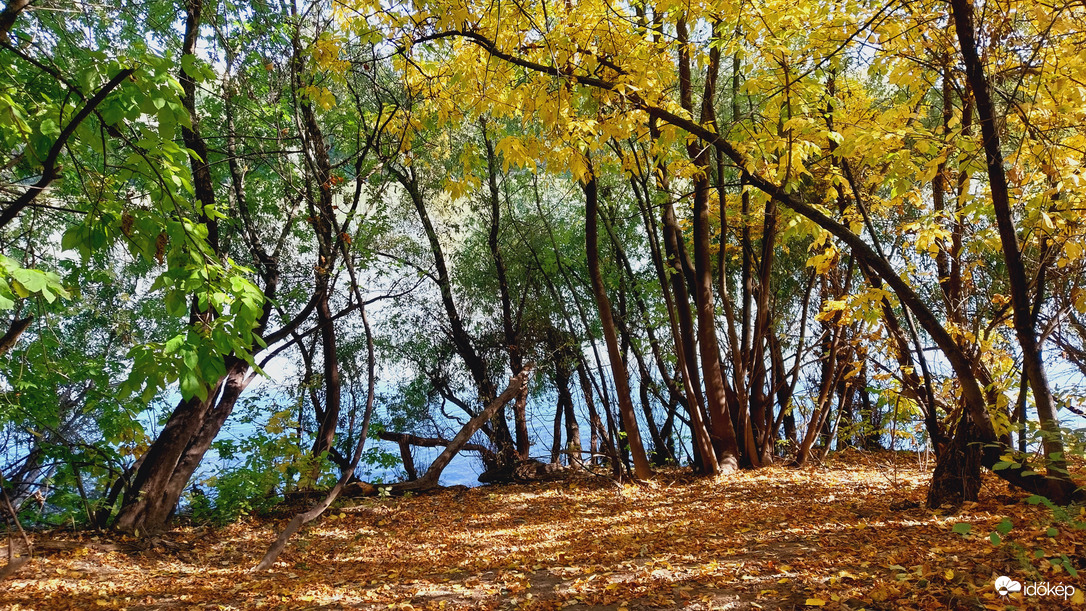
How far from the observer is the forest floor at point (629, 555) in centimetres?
259

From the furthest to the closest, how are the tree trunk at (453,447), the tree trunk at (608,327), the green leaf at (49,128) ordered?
the tree trunk at (453,447), the tree trunk at (608,327), the green leaf at (49,128)

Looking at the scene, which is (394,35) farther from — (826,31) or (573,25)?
(826,31)

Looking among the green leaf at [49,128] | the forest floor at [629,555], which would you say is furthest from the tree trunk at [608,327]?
the green leaf at [49,128]

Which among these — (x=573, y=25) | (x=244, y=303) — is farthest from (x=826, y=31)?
(x=244, y=303)

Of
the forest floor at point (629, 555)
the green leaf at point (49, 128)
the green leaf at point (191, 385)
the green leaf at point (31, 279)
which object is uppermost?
the green leaf at point (49, 128)

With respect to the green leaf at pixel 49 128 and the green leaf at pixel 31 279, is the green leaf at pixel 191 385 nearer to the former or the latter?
the green leaf at pixel 31 279

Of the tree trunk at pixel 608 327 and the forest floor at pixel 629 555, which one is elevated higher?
the tree trunk at pixel 608 327

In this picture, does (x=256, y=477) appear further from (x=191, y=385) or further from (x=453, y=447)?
(x=191, y=385)

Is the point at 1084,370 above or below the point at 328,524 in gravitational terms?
above

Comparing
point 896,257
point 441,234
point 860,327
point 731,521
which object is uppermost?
point 441,234

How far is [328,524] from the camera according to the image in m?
5.47

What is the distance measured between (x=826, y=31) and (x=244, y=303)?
3189 millimetres

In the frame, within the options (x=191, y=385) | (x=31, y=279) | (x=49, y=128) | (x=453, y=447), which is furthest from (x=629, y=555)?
(x=453, y=447)

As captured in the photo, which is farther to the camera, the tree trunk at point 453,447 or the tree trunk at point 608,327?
the tree trunk at point 453,447
